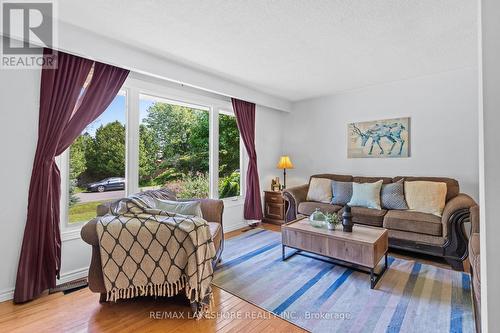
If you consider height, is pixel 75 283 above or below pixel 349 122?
below

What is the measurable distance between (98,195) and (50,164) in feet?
2.11

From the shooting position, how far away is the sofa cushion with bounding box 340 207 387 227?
3094mm

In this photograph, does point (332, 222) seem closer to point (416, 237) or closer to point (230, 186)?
point (416, 237)

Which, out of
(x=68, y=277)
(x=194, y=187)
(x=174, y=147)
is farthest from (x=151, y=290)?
(x=174, y=147)

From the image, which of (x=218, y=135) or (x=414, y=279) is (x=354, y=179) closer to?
(x=414, y=279)

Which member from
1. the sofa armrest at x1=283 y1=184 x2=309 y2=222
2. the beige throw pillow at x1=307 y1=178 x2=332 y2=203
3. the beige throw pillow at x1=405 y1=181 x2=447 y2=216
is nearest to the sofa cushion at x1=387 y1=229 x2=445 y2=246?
the beige throw pillow at x1=405 y1=181 x2=447 y2=216

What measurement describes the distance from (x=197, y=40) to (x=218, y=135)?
1755mm

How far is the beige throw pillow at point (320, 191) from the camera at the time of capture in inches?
153

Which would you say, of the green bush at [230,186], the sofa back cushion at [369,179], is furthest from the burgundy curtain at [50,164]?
the sofa back cushion at [369,179]

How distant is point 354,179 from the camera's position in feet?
13.0

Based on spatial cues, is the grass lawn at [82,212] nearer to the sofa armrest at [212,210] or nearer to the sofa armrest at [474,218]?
the sofa armrest at [212,210]

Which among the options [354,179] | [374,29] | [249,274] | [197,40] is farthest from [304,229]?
[197,40]

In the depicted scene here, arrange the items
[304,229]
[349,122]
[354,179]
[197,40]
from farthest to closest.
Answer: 1. [349,122]
2. [354,179]
3. [304,229]
4. [197,40]

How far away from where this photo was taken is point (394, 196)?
3.29m
